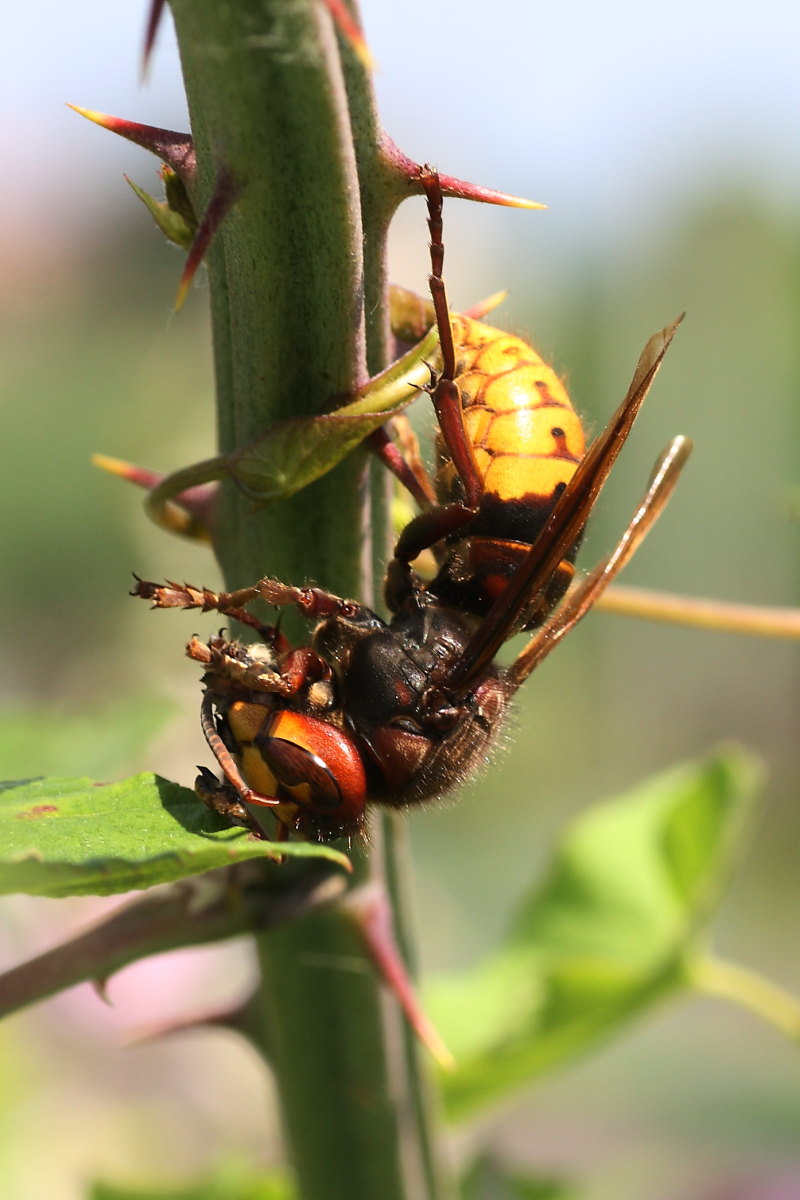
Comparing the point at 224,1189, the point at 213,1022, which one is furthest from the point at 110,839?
the point at 224,1189

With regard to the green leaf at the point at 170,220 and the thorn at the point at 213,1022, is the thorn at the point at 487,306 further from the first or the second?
the thorn at the point at 213,1022

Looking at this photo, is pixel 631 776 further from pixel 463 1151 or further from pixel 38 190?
pixel 38 190

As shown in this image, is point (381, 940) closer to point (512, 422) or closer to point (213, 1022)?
point (213, 1022)

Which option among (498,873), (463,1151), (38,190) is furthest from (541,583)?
(38,190)

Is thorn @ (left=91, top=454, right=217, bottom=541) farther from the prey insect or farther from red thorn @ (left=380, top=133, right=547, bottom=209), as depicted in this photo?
red thorn @ (left=380, top=133, right=547, bottom=209)

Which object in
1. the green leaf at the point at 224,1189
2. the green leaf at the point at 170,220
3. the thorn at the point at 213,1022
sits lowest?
the green leaf at the point at 224,1189

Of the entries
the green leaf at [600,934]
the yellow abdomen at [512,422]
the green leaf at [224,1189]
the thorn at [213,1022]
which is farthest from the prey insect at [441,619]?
the green leaf at [224,1189]
